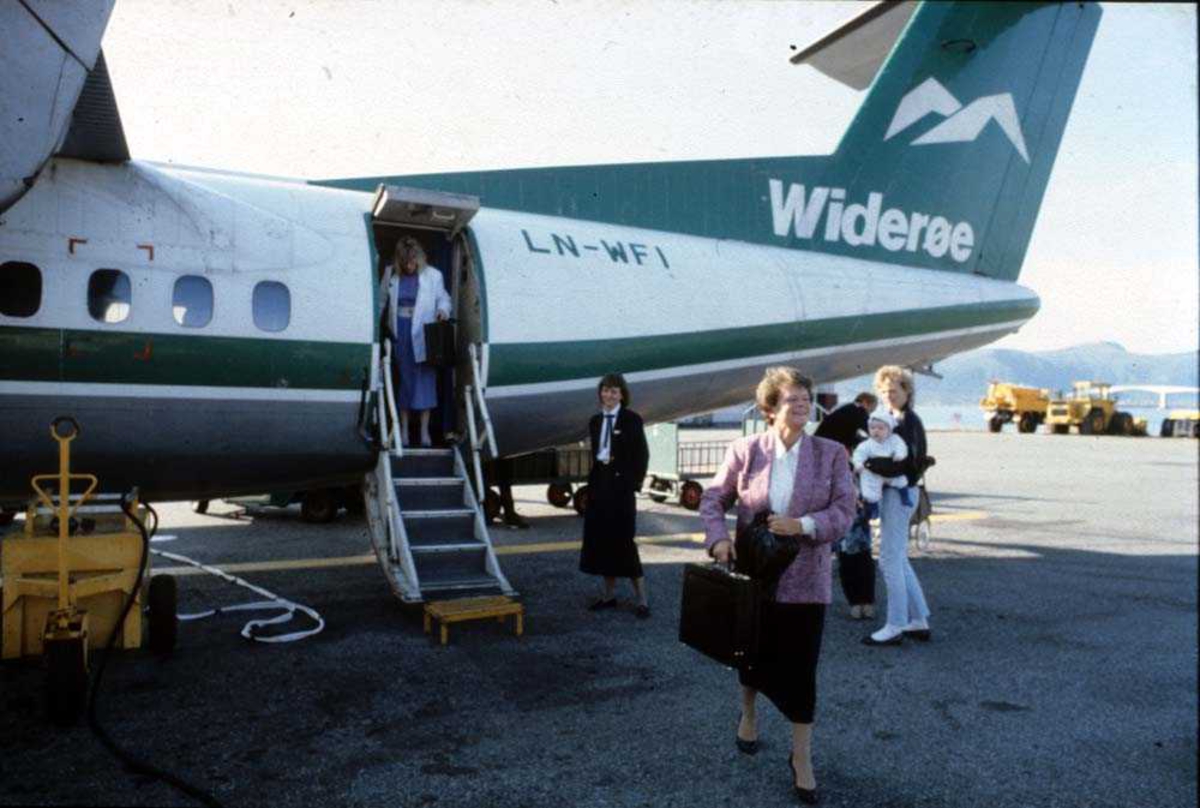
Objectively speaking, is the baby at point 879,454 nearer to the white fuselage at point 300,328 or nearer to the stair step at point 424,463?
the white fuselage at point 300,328

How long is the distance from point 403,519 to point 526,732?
2618 mm

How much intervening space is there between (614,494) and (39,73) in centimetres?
483

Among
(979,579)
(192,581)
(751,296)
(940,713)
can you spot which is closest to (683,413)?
(751,296)

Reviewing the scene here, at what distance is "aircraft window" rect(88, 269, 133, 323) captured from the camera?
5.95 metres

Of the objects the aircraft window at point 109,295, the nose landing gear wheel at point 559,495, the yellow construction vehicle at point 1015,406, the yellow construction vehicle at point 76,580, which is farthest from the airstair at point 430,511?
the yellow construction vehicle at point 1015,406

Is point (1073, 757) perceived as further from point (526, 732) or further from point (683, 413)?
point (683, 413)

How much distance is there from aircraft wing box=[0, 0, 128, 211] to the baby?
551 cm

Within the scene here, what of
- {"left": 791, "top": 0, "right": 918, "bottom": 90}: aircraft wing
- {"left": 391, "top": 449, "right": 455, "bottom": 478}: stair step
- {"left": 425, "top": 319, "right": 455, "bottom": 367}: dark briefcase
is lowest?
{"left": 391, "top": 449, "right": 455, "bottom": 478}: stair step

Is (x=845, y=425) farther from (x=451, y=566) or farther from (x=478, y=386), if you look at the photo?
(x=451, y=566)

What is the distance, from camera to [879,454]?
6.06 metres

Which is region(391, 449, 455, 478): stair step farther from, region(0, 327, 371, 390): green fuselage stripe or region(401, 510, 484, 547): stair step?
region(0, 327, 371, 390): green fuselage stripe

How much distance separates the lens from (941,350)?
10180 mm

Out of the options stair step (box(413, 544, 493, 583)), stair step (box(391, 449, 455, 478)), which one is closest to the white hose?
stair step (box(413, 544, 493, 583))

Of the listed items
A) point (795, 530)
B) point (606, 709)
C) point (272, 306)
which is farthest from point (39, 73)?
point (606, 709)
